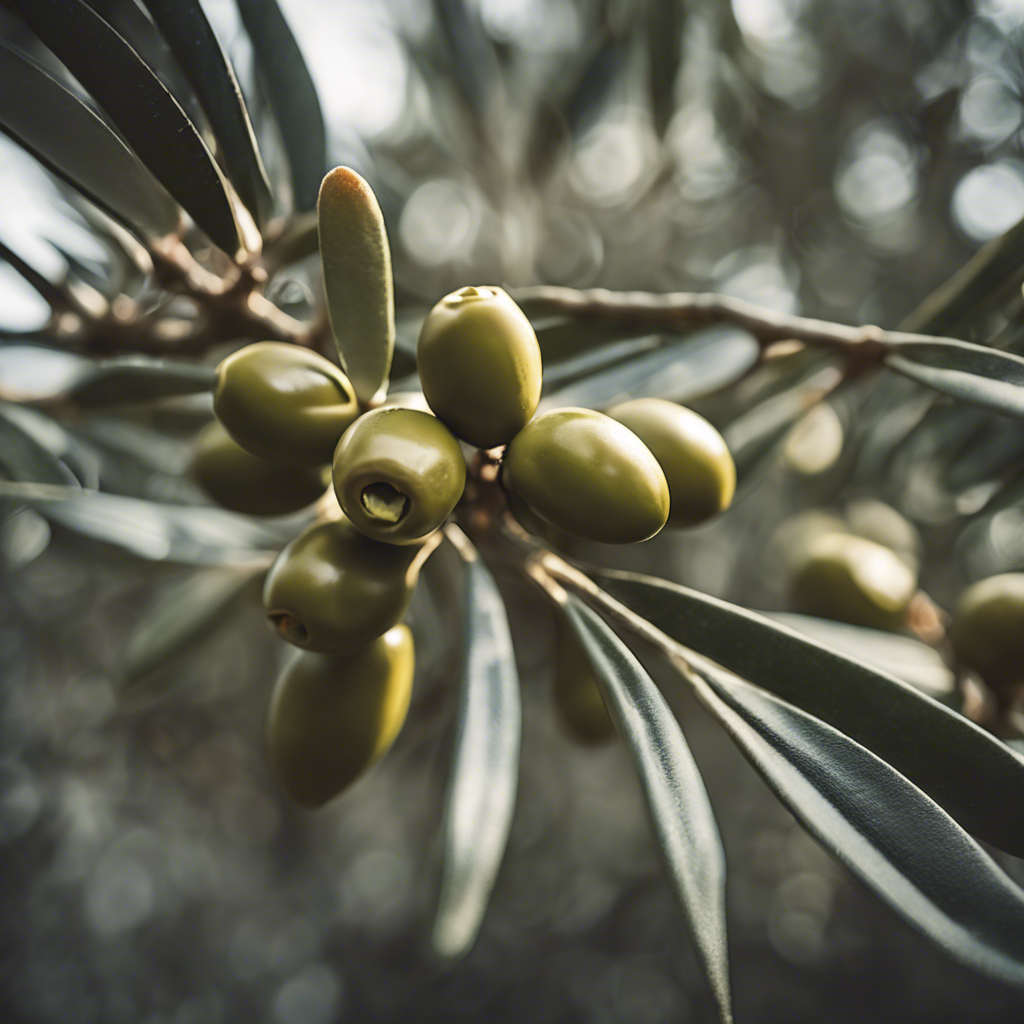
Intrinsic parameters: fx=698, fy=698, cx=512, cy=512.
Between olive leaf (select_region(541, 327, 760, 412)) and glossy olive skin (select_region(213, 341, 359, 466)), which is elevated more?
olive leaf (select_region(541, 327, 760, 412))

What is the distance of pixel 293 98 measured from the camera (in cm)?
69

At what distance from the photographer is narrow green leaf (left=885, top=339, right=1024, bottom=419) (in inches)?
18.9

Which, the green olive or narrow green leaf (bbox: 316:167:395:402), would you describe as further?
the green olive

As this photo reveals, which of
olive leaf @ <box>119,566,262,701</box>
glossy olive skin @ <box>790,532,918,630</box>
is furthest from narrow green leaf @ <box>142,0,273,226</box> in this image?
glossy olive skin @ <box>790,532,918,630</box>

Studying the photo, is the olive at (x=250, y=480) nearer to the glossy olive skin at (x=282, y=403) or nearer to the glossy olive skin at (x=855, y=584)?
the glossy olive skin at (x=282, y=403)

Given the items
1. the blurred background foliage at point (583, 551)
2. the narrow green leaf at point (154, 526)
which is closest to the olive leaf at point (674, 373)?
the blurred background foliage at point (583, 551)

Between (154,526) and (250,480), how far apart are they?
255mm

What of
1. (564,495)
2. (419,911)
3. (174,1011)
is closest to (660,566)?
(564,495)

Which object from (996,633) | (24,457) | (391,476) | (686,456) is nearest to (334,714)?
(391,476)

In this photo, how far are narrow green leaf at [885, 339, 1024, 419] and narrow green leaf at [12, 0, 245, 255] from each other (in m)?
0.57

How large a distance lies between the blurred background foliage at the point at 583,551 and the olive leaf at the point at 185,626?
0.01 m

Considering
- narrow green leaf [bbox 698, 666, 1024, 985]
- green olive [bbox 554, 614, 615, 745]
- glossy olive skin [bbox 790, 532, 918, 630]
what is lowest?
green olive [bbox 554, 614, 615, 745]

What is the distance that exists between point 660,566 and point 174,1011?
6.16ft

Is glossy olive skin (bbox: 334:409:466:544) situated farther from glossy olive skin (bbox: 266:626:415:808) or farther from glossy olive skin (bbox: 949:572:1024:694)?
glossy olive skin (bbox: 949:572:1024:694)
